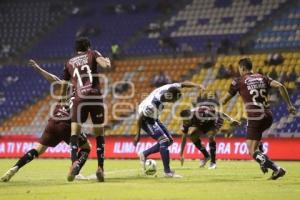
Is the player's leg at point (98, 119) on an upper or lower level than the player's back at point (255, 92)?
lower

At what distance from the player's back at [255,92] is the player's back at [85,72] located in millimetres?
3151

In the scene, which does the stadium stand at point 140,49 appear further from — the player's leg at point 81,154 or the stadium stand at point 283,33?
the player's leg at point 81,154

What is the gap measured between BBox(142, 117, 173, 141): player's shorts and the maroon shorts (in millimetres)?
2487

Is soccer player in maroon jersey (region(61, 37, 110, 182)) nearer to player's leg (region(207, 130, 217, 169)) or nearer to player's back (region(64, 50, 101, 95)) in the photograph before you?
player's back (region(64, 50, 101, 95))

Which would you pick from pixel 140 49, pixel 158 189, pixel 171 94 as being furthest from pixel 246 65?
pixel 140 49

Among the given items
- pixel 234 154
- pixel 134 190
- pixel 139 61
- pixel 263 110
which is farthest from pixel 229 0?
pixel 134 190

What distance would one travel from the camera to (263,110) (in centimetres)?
1444

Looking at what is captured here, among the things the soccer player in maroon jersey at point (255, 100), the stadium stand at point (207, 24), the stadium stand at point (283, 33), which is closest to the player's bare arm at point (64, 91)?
the soccer player in maroon jersey at point (255, 100)

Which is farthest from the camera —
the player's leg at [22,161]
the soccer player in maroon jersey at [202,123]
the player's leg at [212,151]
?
the soccer player in maroon jersey at [202,123]

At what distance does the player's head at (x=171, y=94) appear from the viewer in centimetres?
1578

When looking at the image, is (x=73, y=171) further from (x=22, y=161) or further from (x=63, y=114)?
(x=63, y=114)

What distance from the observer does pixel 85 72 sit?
13812 millimetres

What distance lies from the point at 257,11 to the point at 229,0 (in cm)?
206

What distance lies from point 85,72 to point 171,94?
2.85 metres
